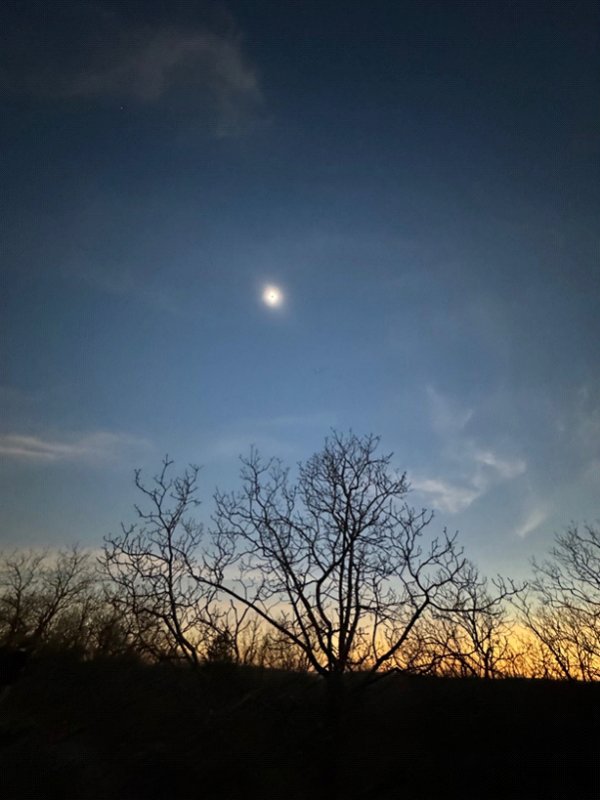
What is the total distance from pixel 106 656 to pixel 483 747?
1143 centimetres

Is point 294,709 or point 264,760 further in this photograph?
point 294,709

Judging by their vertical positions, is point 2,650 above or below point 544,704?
above

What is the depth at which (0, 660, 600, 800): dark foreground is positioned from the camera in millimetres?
A: 9930

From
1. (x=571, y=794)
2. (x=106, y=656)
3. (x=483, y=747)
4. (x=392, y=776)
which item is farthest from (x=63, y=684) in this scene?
(x=571, y=794)

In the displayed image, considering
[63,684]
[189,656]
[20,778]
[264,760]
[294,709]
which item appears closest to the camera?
[20,778]

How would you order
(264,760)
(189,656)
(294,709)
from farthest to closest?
1. (189,656)
2. (294,709)
3. (264,760)

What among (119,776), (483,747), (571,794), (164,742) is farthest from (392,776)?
(119,776)

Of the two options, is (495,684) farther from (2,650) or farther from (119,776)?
(2,650)

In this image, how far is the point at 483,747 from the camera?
1119 cm

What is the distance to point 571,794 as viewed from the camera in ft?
33.1

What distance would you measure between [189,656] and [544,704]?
9767 millimetres

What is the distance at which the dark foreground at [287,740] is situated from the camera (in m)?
9.93

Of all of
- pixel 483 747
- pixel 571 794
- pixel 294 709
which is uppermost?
pixel 294 709

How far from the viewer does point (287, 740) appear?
11.3 meters
